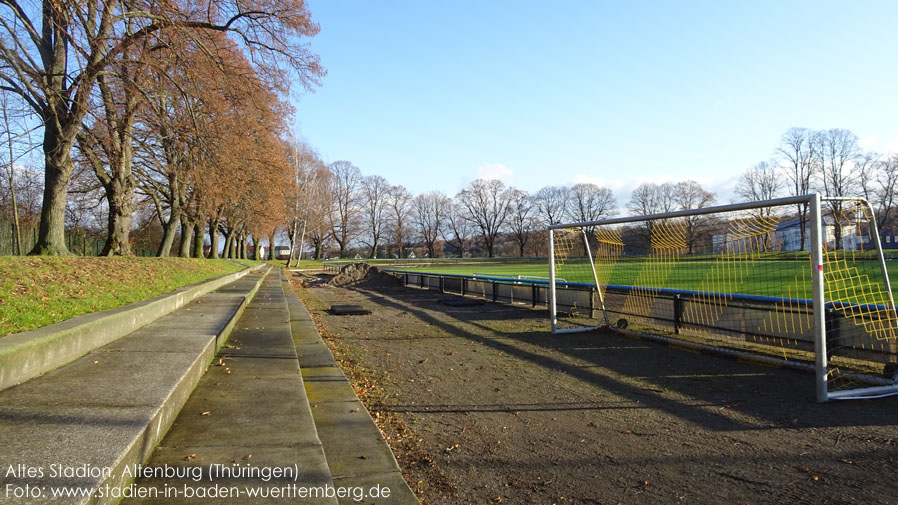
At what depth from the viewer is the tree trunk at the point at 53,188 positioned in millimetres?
12195

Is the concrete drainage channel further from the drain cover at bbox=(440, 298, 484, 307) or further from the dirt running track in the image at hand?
the drain cover at bbox=(440, 298, 484, 307)

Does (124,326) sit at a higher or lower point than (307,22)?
lower

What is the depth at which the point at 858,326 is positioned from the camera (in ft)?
23.0

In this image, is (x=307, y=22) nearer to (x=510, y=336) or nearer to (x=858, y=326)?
(x=510, y=336)

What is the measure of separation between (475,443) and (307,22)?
43.5 feet

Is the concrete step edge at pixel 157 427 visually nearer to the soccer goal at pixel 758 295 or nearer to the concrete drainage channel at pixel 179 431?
the concrete drainage channel at pixel 179 431

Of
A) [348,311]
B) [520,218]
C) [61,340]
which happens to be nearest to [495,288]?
[348,311]

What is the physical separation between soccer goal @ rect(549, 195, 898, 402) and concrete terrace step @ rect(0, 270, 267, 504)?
260 inches

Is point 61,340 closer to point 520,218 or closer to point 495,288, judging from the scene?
point 495,288

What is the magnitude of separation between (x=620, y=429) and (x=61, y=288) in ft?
25.6

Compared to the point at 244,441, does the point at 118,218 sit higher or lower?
higher

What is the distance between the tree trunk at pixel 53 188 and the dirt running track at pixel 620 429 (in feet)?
28.1

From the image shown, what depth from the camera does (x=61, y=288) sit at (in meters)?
7.46

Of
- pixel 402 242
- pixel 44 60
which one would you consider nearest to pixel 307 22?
pixel 44 60
